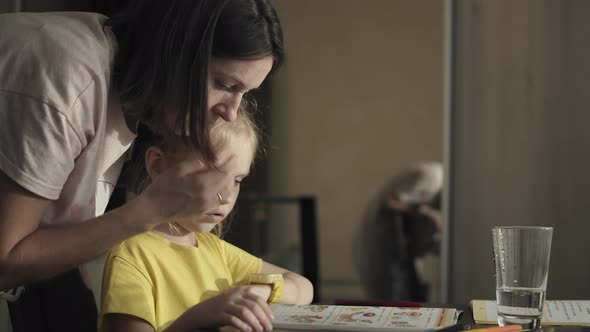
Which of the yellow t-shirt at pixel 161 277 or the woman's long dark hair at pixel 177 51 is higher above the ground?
the woman's long dark hair at pixel 177 51

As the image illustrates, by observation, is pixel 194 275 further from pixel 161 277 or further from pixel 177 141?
pixel 177 141

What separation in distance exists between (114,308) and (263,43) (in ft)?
1.37

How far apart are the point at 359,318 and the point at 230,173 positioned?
0.30 metres

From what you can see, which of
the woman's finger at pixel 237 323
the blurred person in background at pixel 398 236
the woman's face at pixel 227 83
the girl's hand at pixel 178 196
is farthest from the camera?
the blurred person in background at pixel 398 236

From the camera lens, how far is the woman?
94cm

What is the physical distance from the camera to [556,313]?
3.28 ft

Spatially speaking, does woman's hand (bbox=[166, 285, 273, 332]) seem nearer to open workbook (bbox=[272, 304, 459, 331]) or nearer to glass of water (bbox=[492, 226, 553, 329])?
open workbook (bbox=[272, 304, 459, 331])

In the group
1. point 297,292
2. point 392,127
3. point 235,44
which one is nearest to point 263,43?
point 235,44

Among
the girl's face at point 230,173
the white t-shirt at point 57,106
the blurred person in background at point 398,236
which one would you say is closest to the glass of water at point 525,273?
the girl's face at point 230,173

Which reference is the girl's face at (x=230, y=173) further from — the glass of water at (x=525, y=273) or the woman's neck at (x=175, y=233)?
the glass of water at (x=525, y=273)

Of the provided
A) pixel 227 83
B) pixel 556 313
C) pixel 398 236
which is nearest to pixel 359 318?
pixel 556 313

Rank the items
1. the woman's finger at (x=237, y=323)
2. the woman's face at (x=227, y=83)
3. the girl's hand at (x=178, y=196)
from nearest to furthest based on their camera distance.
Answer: the woman's finger at (x=237, y=323), the girl's hand at (x=178, y=196), the woman's face at (x=227, y=83)

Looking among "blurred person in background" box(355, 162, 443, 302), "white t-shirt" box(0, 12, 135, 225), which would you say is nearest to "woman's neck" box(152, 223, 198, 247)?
"white t-shirt" box(0, 12, 135, 225)

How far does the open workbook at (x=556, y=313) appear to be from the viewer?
942 mm
